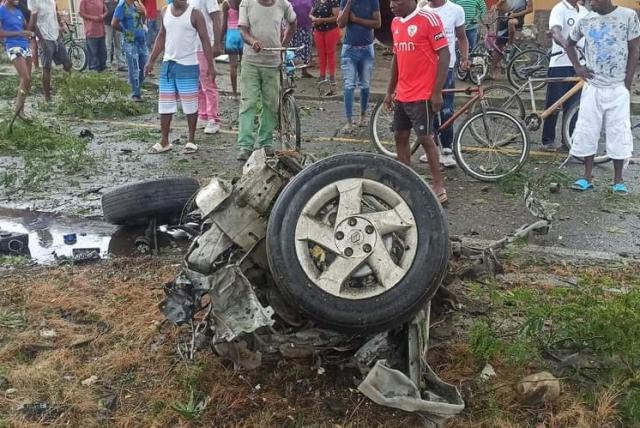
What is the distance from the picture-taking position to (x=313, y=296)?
3.05m

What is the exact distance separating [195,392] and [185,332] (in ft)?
2.02

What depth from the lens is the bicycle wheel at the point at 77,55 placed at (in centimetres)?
1669

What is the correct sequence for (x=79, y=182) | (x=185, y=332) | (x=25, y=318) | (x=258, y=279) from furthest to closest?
(x=79, y=182), (x=25, y=318), (x=185, y=332), (x=258, y=279)

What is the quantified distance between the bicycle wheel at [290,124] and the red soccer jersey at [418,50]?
201 centimetres

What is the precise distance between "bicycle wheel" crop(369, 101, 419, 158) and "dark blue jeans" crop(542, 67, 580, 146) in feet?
5.76

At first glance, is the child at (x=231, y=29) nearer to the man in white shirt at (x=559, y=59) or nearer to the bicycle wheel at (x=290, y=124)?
the bicycle wheel at (x=290, y=124)

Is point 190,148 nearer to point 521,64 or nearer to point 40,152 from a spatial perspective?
point 40,152

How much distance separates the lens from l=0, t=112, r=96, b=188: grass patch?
720 centimetres

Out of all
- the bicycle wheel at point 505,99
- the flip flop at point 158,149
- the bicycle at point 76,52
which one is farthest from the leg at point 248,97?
the bicycle at point 76,52

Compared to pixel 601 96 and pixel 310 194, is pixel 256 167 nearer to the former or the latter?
pixel 310 194

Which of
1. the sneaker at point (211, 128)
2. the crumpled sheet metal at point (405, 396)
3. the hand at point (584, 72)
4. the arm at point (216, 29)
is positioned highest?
the arm at point (216, 29)

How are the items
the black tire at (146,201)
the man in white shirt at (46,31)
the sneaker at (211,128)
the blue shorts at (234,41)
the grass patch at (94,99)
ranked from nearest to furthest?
the black tire at (146,201) < the sneaker at (211,128) < the grass patch at (94,99) < the blue shorts at (234,41) < the man in white shirt at (46,31)

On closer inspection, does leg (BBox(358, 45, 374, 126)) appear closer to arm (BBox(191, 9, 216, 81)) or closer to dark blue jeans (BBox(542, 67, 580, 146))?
arm (BBox(191, 9, 216, 81))

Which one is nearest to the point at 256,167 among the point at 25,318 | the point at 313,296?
the point at 313,296
